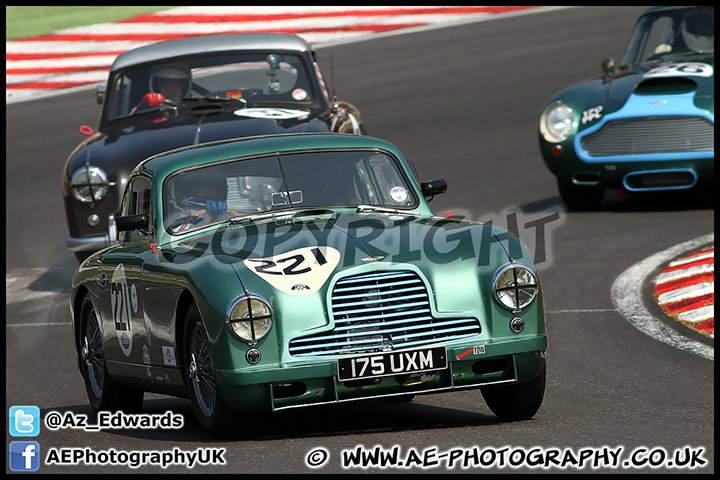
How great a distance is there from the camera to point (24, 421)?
6.34 m

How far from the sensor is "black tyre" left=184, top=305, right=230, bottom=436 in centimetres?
559

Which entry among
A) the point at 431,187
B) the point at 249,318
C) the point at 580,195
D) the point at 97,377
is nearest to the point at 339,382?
the point at 249,318

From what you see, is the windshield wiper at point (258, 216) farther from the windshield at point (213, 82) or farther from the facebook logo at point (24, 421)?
the windshield at point (213, 82)

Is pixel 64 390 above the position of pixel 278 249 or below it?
below

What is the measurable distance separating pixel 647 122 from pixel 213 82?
4212mm

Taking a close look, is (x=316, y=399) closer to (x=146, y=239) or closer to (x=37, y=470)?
(x=37, y=470)

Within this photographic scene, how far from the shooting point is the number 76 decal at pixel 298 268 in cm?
551

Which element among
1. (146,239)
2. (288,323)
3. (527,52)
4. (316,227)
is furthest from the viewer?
(527,52)

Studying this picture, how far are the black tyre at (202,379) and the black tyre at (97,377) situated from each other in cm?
105

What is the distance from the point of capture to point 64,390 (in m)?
7.77

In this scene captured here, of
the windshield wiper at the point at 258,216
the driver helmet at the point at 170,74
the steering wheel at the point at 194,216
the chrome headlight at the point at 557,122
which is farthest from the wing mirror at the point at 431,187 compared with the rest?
the chrome headlight at the point at 557,122

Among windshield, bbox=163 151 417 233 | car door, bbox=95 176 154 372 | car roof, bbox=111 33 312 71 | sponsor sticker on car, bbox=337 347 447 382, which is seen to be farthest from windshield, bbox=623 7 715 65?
sponsor sticker on car, bbox=337 347 447 382

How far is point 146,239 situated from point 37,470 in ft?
6.14

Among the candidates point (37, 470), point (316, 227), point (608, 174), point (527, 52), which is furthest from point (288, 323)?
point (527, 52)
